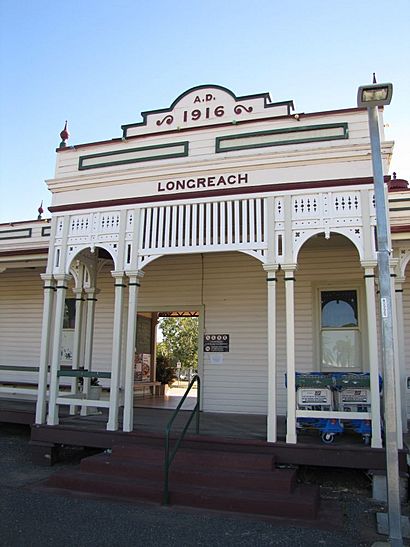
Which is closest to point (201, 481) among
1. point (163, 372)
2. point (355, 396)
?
point (355, 396)

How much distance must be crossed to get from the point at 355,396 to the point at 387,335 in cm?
277

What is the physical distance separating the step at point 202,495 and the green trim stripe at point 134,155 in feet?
16.8

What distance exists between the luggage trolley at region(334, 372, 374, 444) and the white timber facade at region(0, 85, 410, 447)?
32 centimetres

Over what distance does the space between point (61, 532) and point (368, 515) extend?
3.57m

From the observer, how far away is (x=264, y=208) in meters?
7.72

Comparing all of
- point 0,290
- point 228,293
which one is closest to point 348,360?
point 228,293

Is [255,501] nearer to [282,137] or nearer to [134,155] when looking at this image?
[282,137]

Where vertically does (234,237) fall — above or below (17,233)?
below

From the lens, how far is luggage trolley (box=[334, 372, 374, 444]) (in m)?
7.02

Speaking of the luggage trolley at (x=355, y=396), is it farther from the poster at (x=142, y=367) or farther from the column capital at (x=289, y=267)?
the poster at (x=142, y=367)

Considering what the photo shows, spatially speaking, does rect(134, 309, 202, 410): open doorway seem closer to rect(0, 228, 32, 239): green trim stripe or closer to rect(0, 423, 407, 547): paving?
rect(0, 228, 32, 239): green trim stripe

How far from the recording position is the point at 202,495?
20.1 feet

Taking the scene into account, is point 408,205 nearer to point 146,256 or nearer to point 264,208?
point 264,208

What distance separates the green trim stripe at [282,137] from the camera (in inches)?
301
